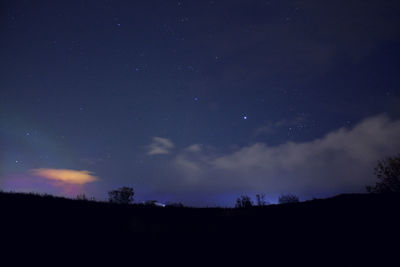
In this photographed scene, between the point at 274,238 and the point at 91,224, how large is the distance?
707 cm

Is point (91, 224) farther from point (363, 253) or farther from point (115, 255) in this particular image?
point (363, 253)

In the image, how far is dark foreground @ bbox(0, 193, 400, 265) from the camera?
685 centimetres

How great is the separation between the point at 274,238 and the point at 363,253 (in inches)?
110

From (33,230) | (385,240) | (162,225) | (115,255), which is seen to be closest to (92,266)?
(115,255)

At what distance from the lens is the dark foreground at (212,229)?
6848mm

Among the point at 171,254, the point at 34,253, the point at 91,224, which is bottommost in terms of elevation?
the point at 171,254

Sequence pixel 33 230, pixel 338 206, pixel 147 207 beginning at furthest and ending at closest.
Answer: pixel 147 207 < pixel 338 206 < pixel 33 230

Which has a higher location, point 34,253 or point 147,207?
point 147,207

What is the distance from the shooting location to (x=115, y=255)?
23.6 ft

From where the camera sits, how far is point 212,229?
31.4ft

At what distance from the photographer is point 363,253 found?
6.84 meters

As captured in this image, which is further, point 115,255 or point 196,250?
point 196,250

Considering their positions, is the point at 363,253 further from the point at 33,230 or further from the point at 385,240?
the point at 33,230

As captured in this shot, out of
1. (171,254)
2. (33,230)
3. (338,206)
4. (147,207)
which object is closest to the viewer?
(33,230)
